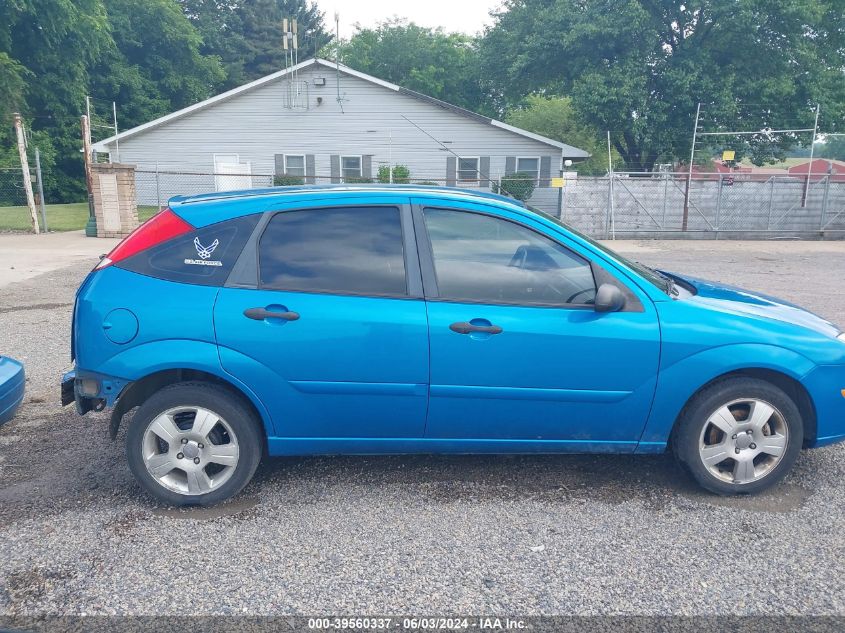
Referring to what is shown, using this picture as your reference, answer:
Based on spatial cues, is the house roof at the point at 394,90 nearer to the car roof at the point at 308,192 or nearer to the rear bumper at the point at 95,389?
the car roof at the point at 308,192

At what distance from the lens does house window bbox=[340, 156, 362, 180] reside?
92.0ft

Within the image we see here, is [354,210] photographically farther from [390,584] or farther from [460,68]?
[460,68]

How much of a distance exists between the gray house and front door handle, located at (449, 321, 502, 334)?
24.0m

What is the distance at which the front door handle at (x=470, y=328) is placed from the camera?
345cm

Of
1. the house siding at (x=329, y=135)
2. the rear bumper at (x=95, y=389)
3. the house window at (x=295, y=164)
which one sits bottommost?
the rear bumper at (x=95, y=389)

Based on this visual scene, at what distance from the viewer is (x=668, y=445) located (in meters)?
3.82

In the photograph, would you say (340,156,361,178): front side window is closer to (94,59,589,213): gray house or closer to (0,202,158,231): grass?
(94,59,589,213): gray house

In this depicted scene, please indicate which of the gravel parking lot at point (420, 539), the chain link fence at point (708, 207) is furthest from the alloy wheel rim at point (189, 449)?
the chain link fence at point (708, 207)

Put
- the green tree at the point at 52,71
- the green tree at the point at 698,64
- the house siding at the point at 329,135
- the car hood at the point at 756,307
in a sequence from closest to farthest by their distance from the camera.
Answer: the car hood at the point at 756,307
the green tree at the point at 698,64
the house siding at the point at 329,135
the green tree at the point at 52,71

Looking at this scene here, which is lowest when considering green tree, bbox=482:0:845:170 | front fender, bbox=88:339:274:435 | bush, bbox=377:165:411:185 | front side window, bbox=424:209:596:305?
front fender, bbox=88:339:274:435

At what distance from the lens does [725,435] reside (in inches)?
142

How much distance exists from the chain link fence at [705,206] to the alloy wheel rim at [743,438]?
1768 centimetres

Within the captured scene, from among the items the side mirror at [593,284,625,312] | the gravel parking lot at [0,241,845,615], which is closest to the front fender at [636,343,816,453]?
the side mirror at [593,284,625,312]

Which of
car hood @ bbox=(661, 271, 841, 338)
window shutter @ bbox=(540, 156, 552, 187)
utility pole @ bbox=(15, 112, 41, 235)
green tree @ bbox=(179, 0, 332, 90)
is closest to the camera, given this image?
car hood @ bbox=(661, 271, 841, 338)
